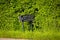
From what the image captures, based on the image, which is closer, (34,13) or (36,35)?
(36,35)

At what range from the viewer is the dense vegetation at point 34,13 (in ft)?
32.0

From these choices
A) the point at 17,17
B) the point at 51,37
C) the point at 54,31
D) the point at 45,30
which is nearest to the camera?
the point at 51,37

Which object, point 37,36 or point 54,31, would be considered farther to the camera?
point 54,31

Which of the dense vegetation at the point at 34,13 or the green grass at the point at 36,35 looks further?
the dense vegetation at the point at 34,13

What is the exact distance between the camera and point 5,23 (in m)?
11.3

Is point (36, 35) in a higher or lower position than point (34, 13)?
lower

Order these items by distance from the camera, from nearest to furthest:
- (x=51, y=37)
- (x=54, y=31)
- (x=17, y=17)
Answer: (x=51, y=37), (x=54, y=31), (x=17, y=17)

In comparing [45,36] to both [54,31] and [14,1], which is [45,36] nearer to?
[54,31]

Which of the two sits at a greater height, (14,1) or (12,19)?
(14,1)

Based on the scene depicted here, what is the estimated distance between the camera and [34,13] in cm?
1061

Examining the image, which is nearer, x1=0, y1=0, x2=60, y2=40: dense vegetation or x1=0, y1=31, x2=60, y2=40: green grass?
x1=0, y1=31, x2=60, y2=40: green grass

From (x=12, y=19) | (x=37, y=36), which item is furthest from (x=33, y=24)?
(x=37, y=36)

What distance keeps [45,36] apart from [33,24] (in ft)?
6.90

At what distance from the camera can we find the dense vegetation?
976 centimetres
